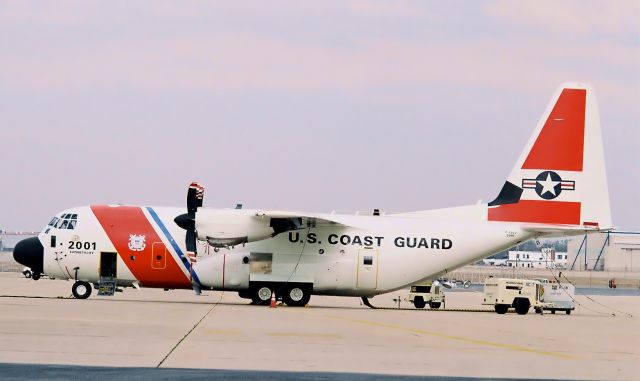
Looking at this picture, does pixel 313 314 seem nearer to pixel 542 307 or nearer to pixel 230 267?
pixel 230 267

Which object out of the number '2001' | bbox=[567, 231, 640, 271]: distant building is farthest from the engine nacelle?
bbox=[567, 231, 640, 271]: distant building

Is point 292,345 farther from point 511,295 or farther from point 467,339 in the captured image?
point 511,295

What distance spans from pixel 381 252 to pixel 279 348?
20.2 metres

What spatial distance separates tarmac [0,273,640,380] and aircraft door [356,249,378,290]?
608 cm

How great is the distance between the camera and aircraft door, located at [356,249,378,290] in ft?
135

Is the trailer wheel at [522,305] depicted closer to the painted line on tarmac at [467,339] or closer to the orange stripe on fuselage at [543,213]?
the orange stripe on fuselage at [543,213]

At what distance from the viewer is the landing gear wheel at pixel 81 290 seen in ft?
135

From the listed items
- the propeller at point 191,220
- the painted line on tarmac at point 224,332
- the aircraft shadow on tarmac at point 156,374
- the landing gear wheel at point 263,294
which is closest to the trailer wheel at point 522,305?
the landing gear wheel at point 263,294

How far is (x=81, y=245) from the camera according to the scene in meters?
40.6

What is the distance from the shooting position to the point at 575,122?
41688 mm

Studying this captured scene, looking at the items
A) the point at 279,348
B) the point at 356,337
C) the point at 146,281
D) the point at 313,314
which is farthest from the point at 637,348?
the point at 146,281

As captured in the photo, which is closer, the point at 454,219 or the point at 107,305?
the point at 107,305

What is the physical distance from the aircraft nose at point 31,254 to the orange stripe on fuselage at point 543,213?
1895 centimetres

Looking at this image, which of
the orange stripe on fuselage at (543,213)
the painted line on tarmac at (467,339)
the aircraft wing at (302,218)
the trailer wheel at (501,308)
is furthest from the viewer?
the orange stripe on fuselage at (543,213)
